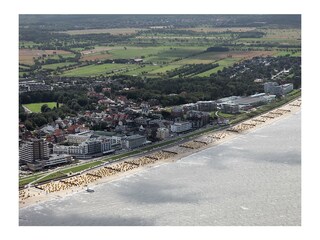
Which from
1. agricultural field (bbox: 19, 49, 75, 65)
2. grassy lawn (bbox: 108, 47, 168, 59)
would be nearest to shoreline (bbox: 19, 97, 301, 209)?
grassy lawn (bbox: 108, 47, 168, 59)

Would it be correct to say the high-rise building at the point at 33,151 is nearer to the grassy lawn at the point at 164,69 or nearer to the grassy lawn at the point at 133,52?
the grassy lawn at the point at 164,69

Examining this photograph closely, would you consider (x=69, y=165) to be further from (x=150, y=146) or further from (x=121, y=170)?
(x=150, y=146)

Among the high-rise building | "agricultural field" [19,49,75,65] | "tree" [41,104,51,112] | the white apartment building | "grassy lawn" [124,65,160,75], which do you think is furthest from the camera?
"grassy lawn" [124,65,160,75]

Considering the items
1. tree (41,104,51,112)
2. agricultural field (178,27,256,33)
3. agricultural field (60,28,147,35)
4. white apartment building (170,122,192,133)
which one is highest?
agricultural field (178,27,256,33)

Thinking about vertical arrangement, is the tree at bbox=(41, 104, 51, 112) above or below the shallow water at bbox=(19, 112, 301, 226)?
above

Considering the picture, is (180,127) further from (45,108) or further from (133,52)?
(133,52)

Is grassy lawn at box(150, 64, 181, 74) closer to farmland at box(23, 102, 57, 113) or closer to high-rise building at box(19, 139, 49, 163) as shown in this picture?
farmland at box(23, 102, 57, 113)

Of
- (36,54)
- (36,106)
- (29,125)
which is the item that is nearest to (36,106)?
(36,106)
